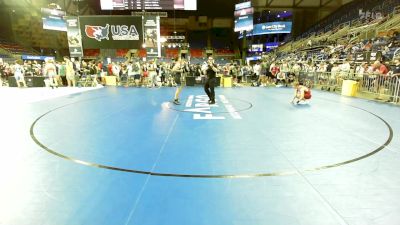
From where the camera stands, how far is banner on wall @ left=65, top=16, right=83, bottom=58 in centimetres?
1384

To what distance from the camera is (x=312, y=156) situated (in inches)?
150

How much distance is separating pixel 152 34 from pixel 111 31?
233 centimetres

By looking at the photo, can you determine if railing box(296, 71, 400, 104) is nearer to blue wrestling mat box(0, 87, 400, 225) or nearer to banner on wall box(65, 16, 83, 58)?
blue wrestling mat box(0, 87, 400, 225)

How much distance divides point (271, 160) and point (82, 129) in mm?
4034

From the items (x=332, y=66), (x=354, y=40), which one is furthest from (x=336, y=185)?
(x=354, y=40)

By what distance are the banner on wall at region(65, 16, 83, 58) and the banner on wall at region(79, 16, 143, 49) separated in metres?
0.23

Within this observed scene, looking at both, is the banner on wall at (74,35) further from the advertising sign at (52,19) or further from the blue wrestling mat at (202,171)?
the blue wrestling mat at (202,171)

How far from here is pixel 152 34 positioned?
14.0 m

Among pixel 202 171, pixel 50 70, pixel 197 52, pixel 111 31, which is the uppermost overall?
pixel 197 52

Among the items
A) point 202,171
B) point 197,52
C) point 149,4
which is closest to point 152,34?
point 149,4

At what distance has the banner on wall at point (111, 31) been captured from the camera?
1379 cm

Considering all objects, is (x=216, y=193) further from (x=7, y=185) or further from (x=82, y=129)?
(x=82, y=129)

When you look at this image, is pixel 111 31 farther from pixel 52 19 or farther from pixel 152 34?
pixel 52 19

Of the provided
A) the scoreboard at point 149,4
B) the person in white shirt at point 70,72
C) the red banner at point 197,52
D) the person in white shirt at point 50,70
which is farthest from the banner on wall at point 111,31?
the red banner at point 197,52
